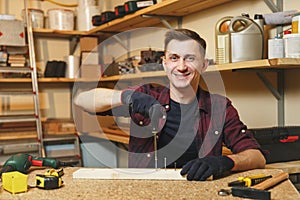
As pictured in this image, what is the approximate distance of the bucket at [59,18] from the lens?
3.48 metres

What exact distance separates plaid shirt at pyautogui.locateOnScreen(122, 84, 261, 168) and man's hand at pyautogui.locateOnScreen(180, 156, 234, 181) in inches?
16.3

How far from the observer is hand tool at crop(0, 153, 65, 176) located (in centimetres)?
127

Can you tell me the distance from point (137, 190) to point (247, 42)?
108cm

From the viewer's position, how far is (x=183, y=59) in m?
1.64

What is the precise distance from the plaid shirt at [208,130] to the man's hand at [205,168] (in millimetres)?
413

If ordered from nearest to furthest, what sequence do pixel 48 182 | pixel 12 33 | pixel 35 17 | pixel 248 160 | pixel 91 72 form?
pixel 48 182
pixel 248 160
pixel 12 33
pixel 91 72
pixel 35 17

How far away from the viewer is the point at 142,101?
1253 mm

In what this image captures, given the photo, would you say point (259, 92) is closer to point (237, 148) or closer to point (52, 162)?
point (237, 148)

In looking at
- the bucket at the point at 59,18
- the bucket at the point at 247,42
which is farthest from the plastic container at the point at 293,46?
the bucket at the point at 59,18

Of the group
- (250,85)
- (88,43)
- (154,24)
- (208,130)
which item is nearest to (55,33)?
(88,43)

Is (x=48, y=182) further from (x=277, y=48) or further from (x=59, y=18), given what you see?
(x=59, y=18)

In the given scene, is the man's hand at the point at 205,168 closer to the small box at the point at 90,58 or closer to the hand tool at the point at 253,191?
the hand tool at the point at 253,191

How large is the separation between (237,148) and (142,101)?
0.55 m

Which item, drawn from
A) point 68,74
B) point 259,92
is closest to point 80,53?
point 68,74
